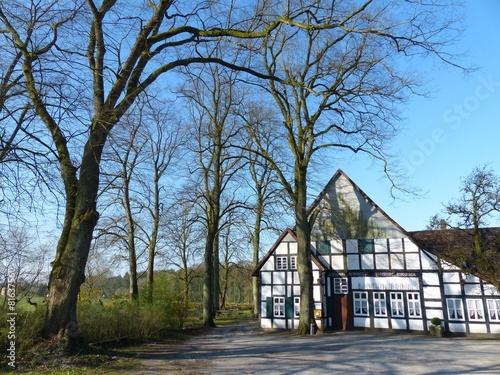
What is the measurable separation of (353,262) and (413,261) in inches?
124

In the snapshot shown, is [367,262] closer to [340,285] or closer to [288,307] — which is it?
[340,285]

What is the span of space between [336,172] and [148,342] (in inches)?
584

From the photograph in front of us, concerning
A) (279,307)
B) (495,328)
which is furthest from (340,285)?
(495,328)

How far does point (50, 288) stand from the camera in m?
8.69

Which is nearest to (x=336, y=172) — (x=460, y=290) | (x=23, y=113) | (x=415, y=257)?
(x=415, y=257)

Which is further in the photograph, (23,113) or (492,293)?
(492,293)

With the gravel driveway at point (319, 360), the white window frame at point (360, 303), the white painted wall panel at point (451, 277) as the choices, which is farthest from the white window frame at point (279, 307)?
the white painted wall panel at point (451, 277)

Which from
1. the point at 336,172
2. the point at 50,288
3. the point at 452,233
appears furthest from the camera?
the point at 336,172

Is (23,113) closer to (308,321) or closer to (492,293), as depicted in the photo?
(308,321)

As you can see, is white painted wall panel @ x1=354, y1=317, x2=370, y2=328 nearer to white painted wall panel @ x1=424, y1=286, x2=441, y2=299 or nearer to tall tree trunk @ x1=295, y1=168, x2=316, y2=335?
white painted wall panel @ x1=424, y1=286, x2=441, y2=299

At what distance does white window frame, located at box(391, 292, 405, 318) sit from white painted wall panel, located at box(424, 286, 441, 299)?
4.06 ft

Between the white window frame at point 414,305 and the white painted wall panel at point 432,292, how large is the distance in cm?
43

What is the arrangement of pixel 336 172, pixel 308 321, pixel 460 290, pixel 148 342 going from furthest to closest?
pixel 336 172, pixel 460 290, pixel 308 321, pixel 148 342

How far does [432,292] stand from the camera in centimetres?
2067
